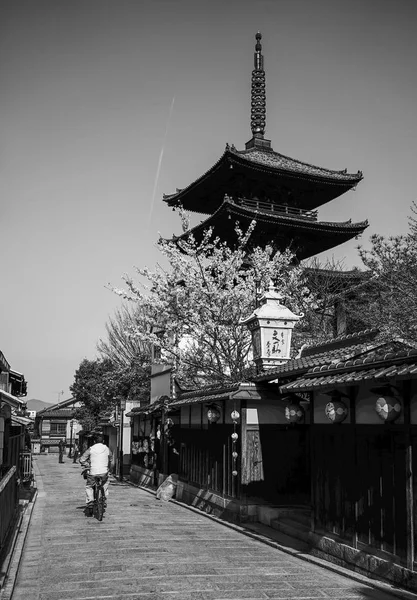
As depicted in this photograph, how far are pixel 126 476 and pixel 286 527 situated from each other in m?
22.3

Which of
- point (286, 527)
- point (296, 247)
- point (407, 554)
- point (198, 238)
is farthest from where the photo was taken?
point (198, 238)

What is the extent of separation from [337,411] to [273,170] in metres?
25.1

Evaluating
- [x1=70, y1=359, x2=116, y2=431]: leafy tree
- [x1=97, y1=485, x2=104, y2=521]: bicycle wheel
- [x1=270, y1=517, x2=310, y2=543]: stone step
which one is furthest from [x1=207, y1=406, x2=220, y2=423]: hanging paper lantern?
[x1=70, y1=359, x2=116, y2=431]: leafy tree

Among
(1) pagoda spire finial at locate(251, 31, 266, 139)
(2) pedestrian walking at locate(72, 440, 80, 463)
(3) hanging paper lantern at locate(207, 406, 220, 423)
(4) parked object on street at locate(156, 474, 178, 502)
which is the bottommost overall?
(2) pedestrian walking at locate(72, 440, 80, 463)

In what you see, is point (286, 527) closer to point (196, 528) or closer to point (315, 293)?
point (196, 528)

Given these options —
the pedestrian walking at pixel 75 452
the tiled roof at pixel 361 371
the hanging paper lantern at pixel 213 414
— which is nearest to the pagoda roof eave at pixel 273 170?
the hanging paper lantern at pixel 213 414

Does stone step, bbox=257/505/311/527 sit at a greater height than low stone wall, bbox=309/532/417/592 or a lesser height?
lesser

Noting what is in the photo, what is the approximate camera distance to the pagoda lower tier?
105ft

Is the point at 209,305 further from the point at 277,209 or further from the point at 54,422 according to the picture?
the point at 54,422

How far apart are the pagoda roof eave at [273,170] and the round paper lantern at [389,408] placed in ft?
79.6

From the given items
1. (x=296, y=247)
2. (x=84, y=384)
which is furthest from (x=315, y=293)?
(x=84, y=384)

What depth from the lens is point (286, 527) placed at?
13.6 metres

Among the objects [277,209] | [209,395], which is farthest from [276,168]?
[209,395]

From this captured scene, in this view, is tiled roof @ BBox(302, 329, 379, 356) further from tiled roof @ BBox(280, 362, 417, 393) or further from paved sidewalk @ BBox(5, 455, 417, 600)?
paved sidewalk @ BBox(5, 455, 417, 600)
